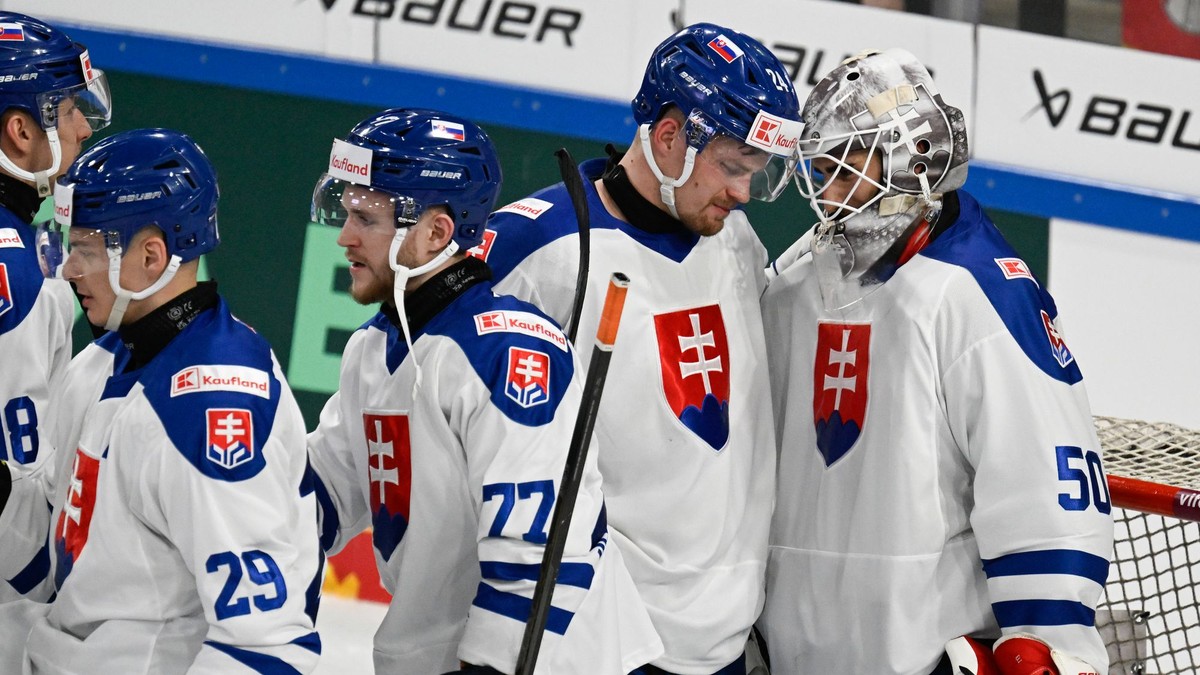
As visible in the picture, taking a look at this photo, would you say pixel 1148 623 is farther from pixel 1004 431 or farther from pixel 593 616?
pixel 593 616

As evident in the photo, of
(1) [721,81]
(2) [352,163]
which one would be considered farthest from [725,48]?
(2) [352,163]

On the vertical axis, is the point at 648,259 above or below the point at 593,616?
above

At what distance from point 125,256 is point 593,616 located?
77 centimetres

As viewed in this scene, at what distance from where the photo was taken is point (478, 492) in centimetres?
204

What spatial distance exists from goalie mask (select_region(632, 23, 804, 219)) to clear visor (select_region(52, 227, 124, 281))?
2.76 ft

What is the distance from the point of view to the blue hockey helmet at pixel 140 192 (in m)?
1.98

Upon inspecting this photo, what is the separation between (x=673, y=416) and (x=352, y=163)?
616mm

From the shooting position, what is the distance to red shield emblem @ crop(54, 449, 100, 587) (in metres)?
1.96

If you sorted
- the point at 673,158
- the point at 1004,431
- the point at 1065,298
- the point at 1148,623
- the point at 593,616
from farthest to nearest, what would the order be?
the point at 1065,298 → the point at 1148,623 → the point at 673,158 → the point at 1004,431 → the point at 593,616

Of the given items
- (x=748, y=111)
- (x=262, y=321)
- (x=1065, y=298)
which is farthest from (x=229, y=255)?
(x=748, y=111)

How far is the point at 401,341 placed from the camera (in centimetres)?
220

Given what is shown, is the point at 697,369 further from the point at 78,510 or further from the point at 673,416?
the point at 78,510

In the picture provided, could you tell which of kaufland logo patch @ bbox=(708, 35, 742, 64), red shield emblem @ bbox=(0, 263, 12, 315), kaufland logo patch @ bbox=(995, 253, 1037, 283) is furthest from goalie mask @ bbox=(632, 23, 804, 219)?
red shield emblem @ bbox=(0, 263, 12, 315)

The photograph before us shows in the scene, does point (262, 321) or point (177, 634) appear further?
point (262, 321)
